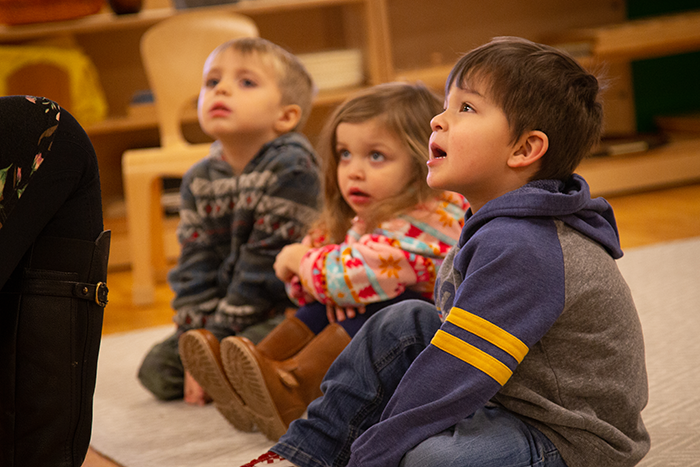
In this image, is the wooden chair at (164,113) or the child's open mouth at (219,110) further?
the wooden chair at (164,113)

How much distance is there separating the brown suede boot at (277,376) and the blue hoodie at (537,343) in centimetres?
27

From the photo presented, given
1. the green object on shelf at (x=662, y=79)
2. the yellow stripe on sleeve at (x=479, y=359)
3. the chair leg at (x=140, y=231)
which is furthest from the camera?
the green object on shelf at (x=662, y=79)

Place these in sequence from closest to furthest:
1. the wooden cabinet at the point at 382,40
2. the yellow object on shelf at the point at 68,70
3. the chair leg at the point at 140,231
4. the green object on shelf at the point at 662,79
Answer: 1. the chair leg at the point at 140,231
2. the yellow object on shelf at the point at 68,70
3. the wooden cabinet at the point at 382,40
4. the green object on shelf at the point at 662,79

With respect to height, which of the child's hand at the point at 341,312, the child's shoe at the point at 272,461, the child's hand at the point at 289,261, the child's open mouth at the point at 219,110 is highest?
the child's open mouth at the point at 219,110

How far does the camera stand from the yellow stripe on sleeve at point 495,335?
61 centimetres

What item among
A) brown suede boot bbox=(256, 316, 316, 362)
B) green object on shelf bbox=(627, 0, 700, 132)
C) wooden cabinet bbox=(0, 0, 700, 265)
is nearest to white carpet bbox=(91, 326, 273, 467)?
brown suede boot bbox=(256, 316, 316, 362)

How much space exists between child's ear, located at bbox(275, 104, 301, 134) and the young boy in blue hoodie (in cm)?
59

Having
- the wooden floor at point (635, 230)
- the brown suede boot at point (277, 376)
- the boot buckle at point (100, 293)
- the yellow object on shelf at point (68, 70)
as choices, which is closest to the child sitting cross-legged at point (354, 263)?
the brown suede boot at point (277, 376)

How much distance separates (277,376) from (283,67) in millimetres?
586

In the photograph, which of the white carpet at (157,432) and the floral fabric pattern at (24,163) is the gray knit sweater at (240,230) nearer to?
the white carpet at (157,432)

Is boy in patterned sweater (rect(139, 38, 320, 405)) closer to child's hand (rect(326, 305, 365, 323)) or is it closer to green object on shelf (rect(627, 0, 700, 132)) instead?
child's hand (rect(326, 305, 365, 323))

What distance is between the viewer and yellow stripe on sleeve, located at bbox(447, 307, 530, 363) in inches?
24.1

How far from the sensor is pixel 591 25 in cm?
279

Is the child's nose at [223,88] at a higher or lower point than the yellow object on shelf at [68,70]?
higher
